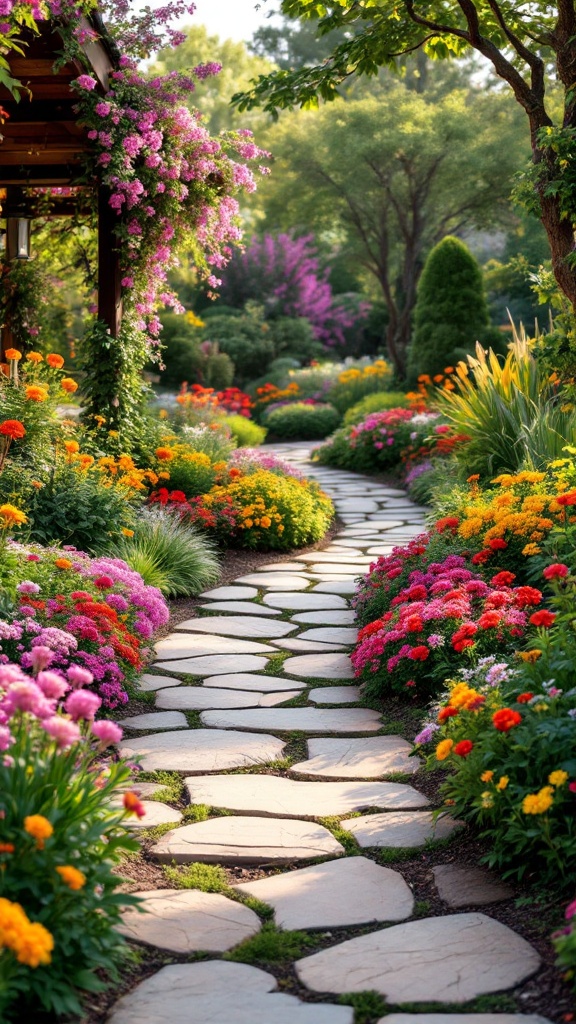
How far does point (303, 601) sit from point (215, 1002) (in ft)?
12.3

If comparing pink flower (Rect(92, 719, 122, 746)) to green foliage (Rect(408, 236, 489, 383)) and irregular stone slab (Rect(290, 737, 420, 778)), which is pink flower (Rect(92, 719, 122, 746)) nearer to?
irregular stone slab (Rect(290, 737, 420, 778))

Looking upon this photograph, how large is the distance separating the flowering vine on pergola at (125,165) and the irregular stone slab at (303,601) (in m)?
2.36

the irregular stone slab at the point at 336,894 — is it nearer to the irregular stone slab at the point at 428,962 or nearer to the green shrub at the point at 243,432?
the irregular stone slab at the point at 428,962

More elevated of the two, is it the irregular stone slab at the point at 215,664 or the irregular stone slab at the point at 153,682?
the irregular stone slab at the point at 215,664

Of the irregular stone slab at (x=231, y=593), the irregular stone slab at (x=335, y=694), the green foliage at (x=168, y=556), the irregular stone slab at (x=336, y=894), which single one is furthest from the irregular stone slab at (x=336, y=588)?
the irregular stone slab at (x=336, y=894)

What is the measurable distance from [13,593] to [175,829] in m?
1.24

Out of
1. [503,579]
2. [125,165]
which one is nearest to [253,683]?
[503,579]

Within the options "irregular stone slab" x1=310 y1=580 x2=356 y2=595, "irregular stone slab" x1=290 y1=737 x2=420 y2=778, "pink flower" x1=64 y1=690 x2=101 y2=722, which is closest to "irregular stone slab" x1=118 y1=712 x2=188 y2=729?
"irregular stone slab" x1=290 y1=737 x2=420 y2=778

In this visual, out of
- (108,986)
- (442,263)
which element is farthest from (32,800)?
(442,263)

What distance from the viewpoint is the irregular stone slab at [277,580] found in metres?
6.13

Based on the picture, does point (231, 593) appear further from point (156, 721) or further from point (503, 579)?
point (503, 579)

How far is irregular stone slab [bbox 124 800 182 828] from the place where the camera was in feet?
9.43

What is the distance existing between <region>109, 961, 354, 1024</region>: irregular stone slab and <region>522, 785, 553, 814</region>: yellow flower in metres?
0.58

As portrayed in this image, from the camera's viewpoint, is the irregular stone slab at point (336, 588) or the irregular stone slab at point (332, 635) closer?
the irregular stone slab at point (332, 635)
